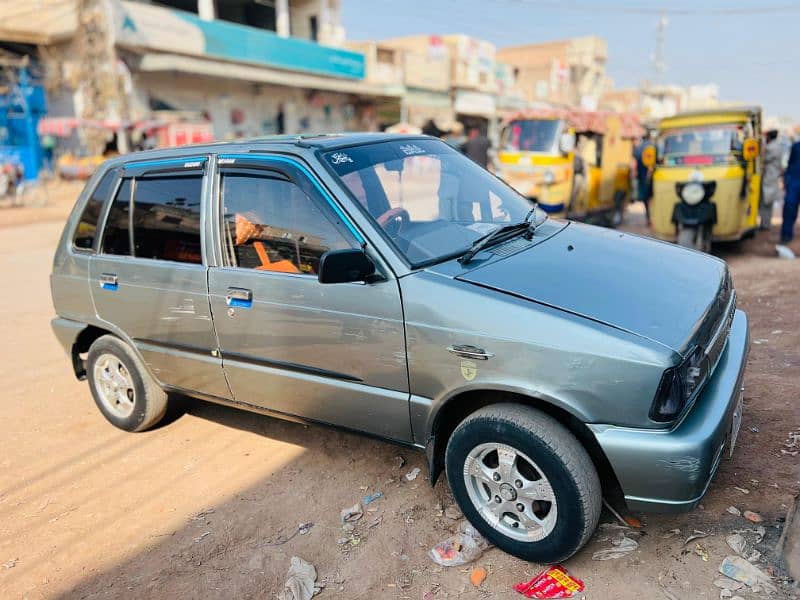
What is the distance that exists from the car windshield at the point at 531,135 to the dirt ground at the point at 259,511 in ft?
25.1

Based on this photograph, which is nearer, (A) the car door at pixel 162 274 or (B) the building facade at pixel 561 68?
(A) the car door at pixel 162 274

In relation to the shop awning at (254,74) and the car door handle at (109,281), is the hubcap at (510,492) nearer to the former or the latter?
A: the car door handle at (109,281)

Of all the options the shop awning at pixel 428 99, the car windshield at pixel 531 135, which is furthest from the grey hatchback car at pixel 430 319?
the shop awning at pixel 428 99

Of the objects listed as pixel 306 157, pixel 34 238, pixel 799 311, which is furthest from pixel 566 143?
pixel 34 238

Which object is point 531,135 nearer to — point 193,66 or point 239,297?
point 239,297

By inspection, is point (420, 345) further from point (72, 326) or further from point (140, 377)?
point (72, 326)

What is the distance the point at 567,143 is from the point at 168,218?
9.22 metres

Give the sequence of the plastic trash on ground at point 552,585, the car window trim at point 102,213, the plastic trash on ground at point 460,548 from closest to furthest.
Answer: the plastic trash on ground at point 552,585 < the plastic trash on ground at point 460,548 < the car window trim at point 102,213

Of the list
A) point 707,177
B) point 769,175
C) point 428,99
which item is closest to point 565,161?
point 707,177

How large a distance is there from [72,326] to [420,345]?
292cm

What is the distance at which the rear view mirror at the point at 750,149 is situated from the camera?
8.93 m

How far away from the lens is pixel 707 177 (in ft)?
29.9

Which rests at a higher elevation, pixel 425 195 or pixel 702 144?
pixel 702 144

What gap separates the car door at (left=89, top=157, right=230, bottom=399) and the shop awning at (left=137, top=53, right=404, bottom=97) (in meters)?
18.1
